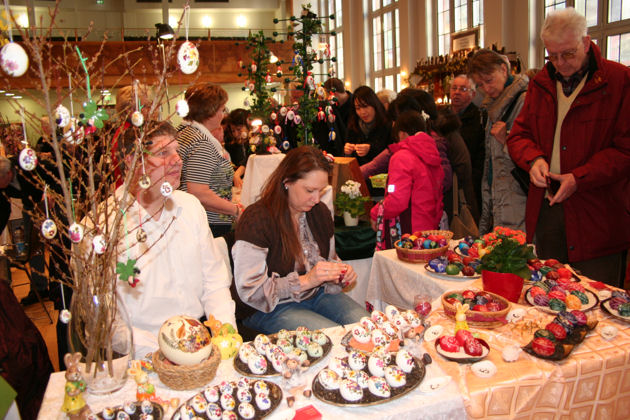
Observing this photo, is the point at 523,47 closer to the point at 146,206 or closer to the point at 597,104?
the point at 597,104

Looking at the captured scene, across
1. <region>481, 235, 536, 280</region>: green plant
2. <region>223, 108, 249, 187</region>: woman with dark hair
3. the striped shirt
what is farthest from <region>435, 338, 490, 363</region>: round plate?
<region>223, 108, 249, 187</region>: woman with dark hair

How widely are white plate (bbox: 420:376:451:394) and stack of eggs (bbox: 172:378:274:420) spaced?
43cm

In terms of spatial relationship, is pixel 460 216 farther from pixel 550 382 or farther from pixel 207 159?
pixel 550 382

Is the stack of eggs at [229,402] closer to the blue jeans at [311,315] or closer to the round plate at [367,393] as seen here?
the round plate at [367,393]

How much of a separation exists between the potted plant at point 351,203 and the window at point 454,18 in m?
7.80

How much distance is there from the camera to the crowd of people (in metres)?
2.07

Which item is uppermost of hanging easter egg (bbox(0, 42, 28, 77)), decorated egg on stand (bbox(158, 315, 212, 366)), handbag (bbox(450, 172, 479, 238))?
hanging easter egg (bbox(0, 42, 28, 77))

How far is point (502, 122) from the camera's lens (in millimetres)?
3250

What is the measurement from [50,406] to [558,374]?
1.47 metres

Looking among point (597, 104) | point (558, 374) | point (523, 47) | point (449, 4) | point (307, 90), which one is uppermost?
point (449, 4)

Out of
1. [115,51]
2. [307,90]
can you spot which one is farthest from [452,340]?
[115,51]

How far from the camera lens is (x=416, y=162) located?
11.2ft

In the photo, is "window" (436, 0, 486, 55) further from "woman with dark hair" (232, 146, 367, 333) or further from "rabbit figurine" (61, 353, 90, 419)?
"rabbit figurine" (61, 353, 90, 419)

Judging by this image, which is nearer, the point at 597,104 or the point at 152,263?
the point at 152,263
